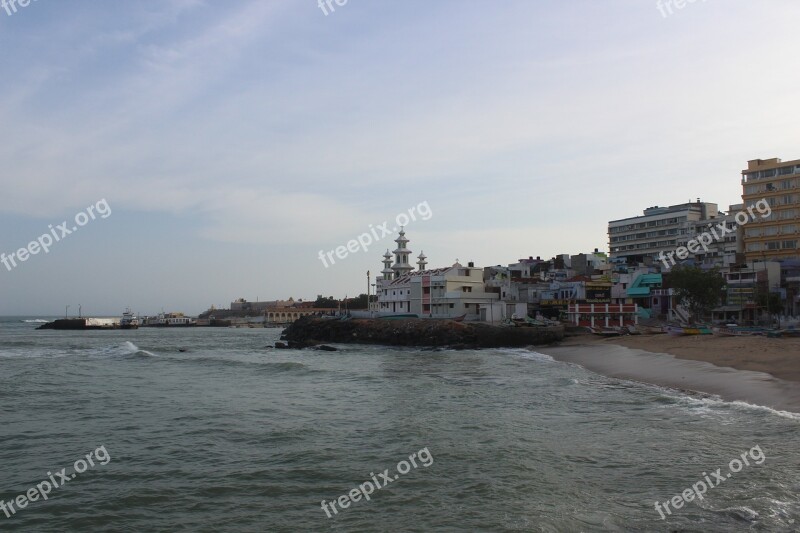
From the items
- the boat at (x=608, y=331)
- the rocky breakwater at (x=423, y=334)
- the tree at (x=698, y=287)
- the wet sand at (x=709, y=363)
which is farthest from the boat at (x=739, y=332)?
the rocky breakwater at (x=423, y=334)

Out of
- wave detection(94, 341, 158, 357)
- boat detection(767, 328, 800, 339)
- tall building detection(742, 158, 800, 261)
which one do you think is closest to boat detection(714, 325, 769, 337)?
boat detection(767, 328, 800, 339)

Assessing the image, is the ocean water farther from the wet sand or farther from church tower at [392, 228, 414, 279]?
church tower at [392, 228, 414, 279]

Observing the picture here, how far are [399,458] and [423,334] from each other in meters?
50.4

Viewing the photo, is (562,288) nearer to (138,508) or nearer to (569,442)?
(569,442)

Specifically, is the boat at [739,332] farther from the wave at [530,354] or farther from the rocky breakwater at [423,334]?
the rocky breakwater at [423,334]

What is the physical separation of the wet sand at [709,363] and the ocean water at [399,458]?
1853 mm

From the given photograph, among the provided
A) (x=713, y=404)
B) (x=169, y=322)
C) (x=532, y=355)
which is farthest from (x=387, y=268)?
(x=169, y=322)

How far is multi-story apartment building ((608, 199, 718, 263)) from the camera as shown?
101 meters

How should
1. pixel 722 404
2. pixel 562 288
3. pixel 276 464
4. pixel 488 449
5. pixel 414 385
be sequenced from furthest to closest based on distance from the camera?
pixel 562 288 < pixel 414 385 < pixel 722 404 < pixel 488 449 < pixel 276 464

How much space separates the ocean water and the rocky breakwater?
30.6m

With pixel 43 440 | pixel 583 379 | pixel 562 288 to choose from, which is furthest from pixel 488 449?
pixel 562 288

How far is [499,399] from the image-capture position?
25.6 m

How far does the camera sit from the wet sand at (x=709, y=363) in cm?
2416

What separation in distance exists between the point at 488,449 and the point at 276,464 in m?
5.77
